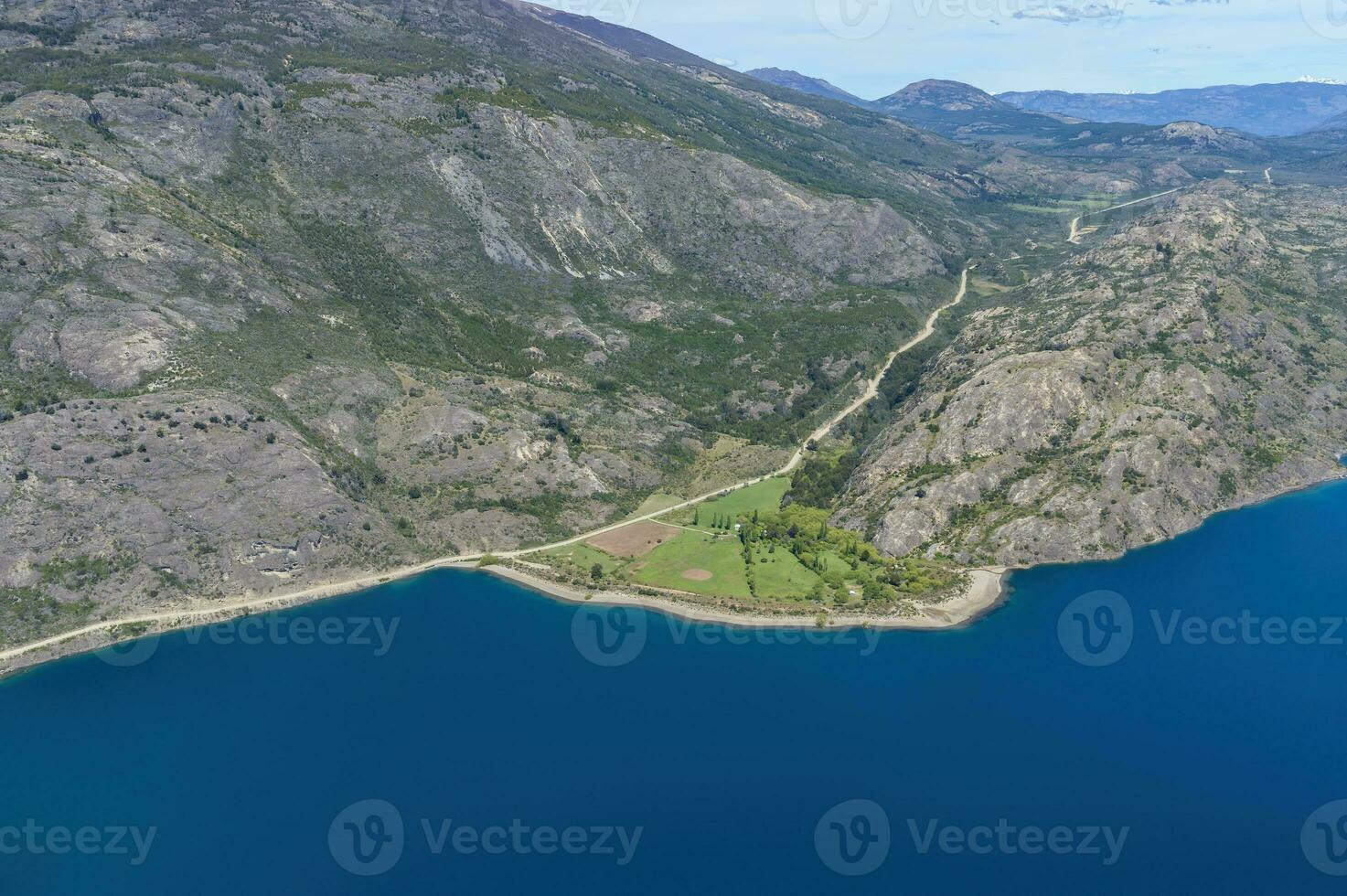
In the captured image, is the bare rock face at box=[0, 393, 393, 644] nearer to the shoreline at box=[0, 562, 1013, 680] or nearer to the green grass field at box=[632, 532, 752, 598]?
the shoreline at box=[0, 562, 1013, 680]

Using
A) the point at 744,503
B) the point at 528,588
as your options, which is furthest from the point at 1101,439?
the point at 528,588

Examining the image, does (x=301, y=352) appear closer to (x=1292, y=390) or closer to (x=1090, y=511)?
(x=1090, y=511)

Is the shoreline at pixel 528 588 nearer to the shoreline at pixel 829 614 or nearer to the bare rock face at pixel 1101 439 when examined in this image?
the shoreline at pixel 829 614

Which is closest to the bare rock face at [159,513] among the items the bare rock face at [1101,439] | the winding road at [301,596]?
the winding road at [301,596]

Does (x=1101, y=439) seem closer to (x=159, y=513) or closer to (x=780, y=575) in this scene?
(x=780, y=575)

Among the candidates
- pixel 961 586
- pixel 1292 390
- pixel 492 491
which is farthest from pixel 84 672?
pixel 1292 390

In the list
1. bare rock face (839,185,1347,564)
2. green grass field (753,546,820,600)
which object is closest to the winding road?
green grass field (753,546,820,600)
